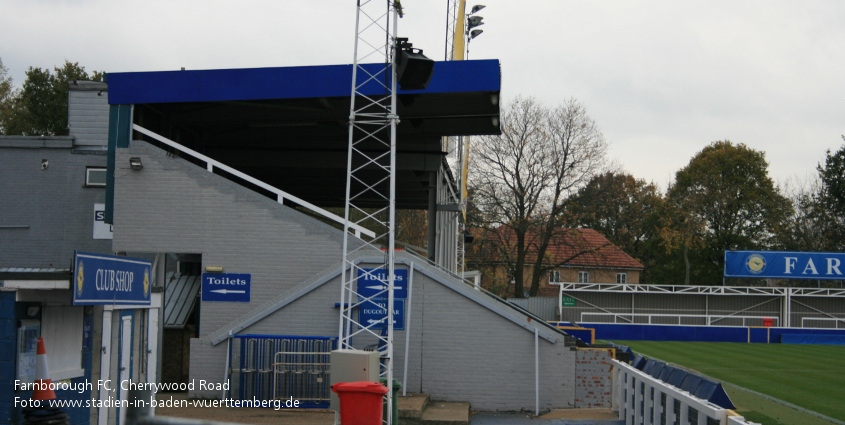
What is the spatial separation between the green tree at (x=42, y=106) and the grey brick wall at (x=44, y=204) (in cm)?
2462

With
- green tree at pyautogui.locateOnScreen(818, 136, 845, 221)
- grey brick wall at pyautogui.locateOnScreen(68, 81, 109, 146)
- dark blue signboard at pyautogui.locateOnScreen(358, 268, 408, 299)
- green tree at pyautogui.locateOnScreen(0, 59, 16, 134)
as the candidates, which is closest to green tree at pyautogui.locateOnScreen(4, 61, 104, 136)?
green tree at pyautogui.locateOnScreen(0, 59, 16, 134)

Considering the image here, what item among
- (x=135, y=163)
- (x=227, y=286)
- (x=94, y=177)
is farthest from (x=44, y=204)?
(x=227, y=286)

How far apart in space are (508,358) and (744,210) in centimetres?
5077

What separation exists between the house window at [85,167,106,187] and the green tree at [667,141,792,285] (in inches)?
1822

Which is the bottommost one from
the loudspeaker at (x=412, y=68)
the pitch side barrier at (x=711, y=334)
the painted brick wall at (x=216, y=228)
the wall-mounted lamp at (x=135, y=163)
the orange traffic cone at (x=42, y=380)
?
the pitch side barrier at (x=711, y=334)

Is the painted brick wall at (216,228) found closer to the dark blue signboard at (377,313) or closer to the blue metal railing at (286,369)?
the dark blue signboard at (377,313)

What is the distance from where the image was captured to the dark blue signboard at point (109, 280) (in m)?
10.2

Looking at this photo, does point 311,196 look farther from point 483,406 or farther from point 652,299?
point 483,406

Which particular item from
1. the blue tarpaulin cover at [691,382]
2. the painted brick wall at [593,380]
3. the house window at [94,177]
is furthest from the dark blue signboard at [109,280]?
the house window at [94,177]

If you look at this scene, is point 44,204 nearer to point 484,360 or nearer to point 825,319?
Answer: point 484,360

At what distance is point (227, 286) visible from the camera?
20.8 m

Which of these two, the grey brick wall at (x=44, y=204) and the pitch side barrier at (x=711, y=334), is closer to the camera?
the grey brick wall at (x=44, y=204)

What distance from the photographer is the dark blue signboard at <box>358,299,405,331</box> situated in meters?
19.6

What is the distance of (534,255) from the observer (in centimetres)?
6456
